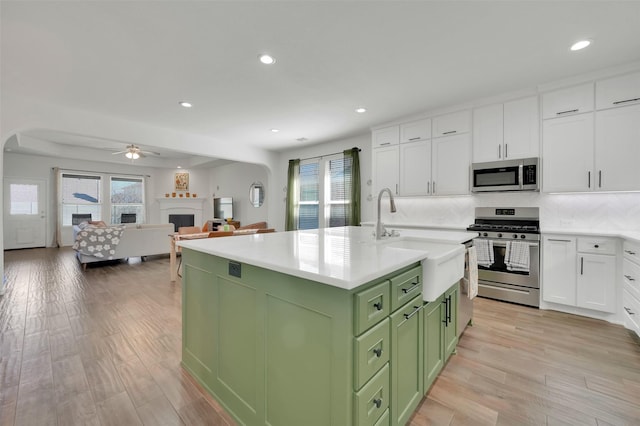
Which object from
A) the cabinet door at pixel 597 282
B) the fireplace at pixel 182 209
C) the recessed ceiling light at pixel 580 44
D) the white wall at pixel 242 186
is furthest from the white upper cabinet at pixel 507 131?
the fireplace at pixel 182 209

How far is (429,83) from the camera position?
10.5 feet

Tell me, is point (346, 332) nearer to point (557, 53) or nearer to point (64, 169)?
point (557, 53)

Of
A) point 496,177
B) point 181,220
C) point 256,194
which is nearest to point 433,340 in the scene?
point 496,177

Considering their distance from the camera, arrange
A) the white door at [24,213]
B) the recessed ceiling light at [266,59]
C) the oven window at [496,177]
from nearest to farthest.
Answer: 1. the recessed ceiling light at [266,59]
2. the oven window at [496,177]
3. the white door at [24,213]

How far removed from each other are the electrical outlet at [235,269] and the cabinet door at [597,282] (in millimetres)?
3543

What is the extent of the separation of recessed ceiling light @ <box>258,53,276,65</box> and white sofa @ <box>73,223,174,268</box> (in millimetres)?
4858

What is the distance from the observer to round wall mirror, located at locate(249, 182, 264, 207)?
7922 millimetres

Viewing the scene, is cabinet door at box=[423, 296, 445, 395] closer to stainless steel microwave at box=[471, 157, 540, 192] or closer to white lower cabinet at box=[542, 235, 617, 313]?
white lower cabinet at box=[542, 235, 617, 313]

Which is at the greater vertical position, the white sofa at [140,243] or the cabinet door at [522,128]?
the cabinet door at [522,128]

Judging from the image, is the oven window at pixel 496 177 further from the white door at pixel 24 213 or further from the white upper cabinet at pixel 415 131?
the white door at pixel 24 213

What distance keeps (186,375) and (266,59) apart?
9.28 feet

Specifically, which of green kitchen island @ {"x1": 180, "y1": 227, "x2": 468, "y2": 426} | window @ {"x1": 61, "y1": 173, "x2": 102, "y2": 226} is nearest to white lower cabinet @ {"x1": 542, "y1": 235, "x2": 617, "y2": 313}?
green kitchen island @ {"x1": 180, "y1": 227, "x2": 468, "y2": 426}

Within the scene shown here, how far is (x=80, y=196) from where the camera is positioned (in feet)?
27.4

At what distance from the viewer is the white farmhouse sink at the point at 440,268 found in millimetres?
1525
